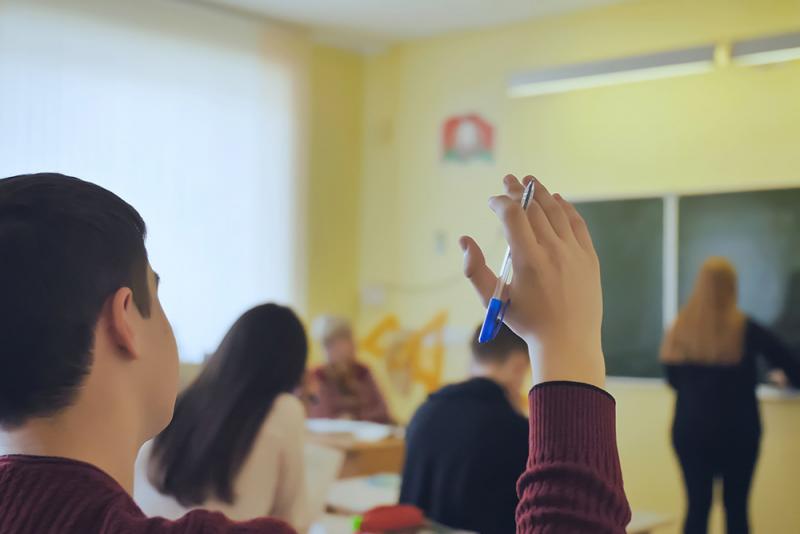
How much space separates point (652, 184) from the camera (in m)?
3.57

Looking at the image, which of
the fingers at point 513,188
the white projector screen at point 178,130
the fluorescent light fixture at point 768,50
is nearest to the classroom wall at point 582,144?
the fluorescent light fixture at point 768,50

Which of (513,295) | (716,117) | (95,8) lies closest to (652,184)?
(716,117)

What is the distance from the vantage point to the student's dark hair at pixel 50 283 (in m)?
0.63

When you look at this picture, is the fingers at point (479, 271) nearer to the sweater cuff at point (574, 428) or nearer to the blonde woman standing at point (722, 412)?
the sweater cuff at point (574, 428)

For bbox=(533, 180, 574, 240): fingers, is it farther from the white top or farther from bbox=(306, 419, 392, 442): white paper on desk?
bbox=(306, 419, 392, 442): white paper on desk

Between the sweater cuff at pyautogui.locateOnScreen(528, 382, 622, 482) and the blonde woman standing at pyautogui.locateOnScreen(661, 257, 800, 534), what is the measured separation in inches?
37.0

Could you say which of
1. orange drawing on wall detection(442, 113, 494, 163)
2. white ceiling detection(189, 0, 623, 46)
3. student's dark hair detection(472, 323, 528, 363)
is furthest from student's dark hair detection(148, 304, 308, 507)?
white ceiling detection(189, 0, 623, 46)

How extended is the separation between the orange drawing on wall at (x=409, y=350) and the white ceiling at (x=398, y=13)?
1.37 meters

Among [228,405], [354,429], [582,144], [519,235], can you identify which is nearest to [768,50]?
[228,405]

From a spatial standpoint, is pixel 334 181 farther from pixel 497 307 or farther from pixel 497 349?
pixel 497 307

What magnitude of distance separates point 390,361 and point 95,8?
214 centimetres

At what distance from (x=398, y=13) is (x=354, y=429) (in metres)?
1.93

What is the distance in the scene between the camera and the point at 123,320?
0.66m

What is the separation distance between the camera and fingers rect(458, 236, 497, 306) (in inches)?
22.6
